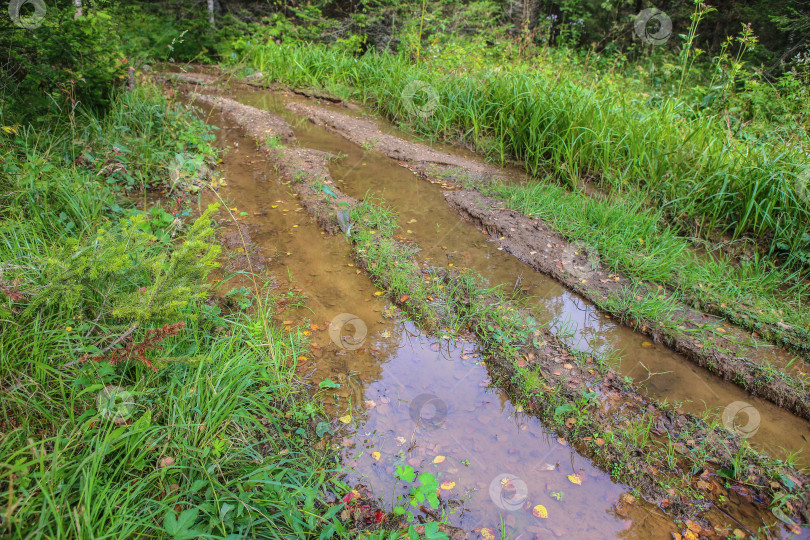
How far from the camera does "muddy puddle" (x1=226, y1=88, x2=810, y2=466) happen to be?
2.47 metres

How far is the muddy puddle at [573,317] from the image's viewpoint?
8.09ft

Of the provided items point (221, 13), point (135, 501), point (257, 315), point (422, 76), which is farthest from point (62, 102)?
point (221, 13)

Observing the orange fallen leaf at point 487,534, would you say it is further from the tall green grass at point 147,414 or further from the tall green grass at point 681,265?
the tall green grass at point 681,265

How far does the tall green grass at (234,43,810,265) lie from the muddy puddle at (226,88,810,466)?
1.43 meters

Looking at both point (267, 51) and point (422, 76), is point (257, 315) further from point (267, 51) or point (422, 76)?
point (267, 51)

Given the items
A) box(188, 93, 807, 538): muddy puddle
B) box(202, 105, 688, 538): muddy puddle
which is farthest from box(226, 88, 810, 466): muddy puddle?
box(202, 105, 688, 538): muddy puddle

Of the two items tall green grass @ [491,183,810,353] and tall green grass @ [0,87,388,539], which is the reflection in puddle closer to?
tall green grass @ [0,87,388,539]

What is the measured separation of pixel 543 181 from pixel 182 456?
426 centimetres

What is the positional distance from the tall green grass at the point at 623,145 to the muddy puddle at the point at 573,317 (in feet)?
4.68

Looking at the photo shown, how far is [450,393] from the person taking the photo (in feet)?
8.21

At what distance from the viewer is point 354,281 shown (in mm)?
3338

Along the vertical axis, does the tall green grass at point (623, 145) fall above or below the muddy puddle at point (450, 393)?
above

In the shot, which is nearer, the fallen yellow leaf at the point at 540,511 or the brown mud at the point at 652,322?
the fallen yellow leaf at the point at 540,511

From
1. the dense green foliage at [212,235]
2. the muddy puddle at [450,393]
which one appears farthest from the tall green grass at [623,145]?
the muddy puddle at [450,393]
